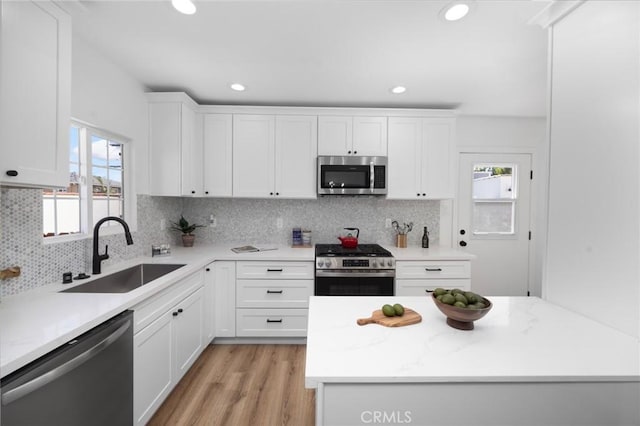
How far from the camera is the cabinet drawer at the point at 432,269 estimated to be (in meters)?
2.70

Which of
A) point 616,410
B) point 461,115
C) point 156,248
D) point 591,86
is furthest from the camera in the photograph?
point 461,115

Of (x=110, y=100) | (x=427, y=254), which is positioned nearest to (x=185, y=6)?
(x=110, y=100)

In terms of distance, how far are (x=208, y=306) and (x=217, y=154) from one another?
1586 millimetres

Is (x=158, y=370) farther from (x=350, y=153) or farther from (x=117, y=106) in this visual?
(x=350, y=153)

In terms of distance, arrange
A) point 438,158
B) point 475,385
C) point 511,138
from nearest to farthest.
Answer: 1. point 475,385
2. point 438,158
3. point 511,138

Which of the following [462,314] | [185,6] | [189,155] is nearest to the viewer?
[462,314]

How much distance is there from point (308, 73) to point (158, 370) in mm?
2455

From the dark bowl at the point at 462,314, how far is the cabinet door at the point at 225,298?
207 centimetres

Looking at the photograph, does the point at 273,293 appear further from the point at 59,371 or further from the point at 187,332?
the point at 59,371

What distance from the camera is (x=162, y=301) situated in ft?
5.87

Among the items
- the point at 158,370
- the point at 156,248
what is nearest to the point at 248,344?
the point at 158,370

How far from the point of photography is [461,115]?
3451mm

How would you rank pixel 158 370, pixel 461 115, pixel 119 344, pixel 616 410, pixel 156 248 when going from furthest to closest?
pixel 461 115 → pixel 156 248 → pixel 158 370 → pixel 119 344 → pixel 616 410

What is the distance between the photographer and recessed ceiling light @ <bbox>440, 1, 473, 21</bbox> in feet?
4.97
